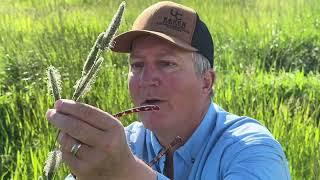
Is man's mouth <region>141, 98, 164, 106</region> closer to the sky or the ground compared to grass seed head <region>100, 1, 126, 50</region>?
closer to the ground

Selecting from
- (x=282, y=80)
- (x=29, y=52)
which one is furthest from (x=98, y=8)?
(x=282, y=80)

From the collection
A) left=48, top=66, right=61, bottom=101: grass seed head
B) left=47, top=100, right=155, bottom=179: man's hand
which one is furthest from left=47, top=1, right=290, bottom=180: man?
left=48, top=66, right=61, bottom=101: grass seed head

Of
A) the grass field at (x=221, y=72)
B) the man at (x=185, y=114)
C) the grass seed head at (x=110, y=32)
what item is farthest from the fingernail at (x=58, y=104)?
the grass field at (x=221, y=72)

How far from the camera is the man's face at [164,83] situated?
73.0 inches

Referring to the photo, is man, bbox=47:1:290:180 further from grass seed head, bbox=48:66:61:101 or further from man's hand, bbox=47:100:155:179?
grass seed head, bbox=48:66:61:101

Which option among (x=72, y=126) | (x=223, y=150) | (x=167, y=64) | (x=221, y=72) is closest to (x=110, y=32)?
(x=72, y=126)

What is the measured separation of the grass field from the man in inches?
24.2

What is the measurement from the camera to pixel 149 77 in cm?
189

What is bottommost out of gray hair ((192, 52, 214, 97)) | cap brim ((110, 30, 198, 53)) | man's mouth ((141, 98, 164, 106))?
man's mouth ((141, 98, 164, 106))

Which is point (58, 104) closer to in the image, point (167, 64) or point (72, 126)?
point (72, 126)

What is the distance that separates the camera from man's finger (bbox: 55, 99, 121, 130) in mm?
812

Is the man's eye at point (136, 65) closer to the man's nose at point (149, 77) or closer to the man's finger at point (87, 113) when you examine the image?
the man's nose at point (149, 77)

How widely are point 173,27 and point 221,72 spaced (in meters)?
2.49

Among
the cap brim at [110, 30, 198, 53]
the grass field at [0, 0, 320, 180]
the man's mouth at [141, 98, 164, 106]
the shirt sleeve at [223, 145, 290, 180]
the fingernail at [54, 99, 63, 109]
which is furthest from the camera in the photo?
the grass field at [0, 0, 320, 180]
